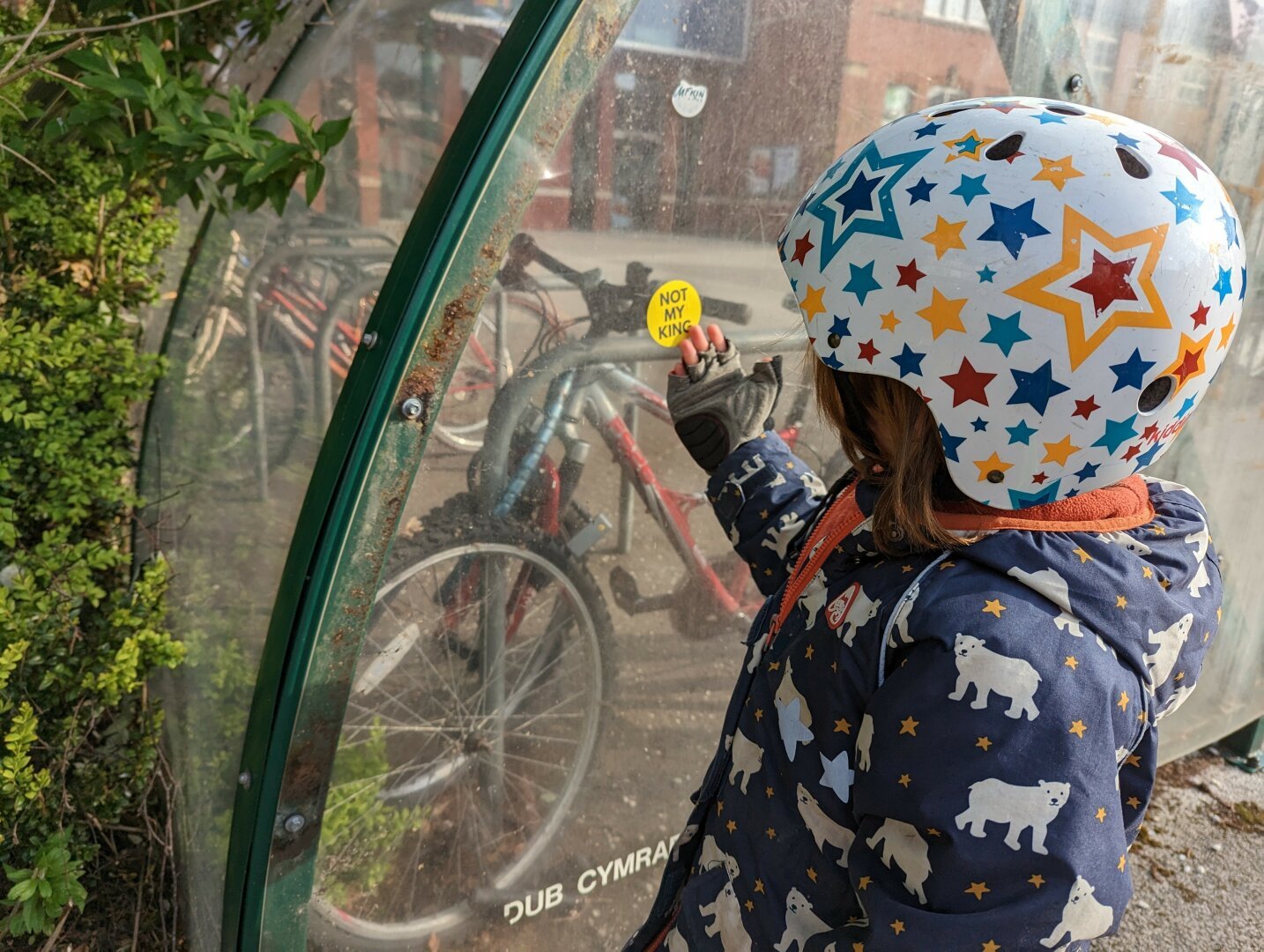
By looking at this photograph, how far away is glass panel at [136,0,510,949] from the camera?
204 centimetres

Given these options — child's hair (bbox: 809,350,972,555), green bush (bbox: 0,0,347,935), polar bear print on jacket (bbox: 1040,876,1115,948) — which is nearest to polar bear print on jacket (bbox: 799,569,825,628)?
child's hair (bbox: 809,350,972,555)

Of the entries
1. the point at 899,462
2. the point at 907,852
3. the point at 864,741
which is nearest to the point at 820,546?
the point at 899,462

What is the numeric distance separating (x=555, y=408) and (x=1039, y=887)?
1.14 meters

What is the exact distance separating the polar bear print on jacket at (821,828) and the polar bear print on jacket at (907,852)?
0.10 meters

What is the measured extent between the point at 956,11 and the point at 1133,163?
1.09 m

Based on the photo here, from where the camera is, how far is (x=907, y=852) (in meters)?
1.10

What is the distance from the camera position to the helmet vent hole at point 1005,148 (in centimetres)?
114

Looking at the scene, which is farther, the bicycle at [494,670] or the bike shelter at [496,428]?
the bicycle at [494,670]

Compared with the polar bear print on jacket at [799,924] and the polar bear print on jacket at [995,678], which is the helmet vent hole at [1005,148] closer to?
the polar bear print on jacket at [995,678]

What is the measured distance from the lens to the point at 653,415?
2.01 m

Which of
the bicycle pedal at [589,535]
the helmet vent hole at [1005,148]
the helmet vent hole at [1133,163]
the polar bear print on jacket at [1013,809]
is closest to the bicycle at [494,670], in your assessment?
the bicycle pedal at [589,535]

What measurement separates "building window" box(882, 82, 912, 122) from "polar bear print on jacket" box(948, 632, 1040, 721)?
4.46 feet

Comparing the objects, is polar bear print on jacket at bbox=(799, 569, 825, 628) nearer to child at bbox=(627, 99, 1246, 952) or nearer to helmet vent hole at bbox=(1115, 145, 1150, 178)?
child at bbox=(627, 99, 1246, 952)

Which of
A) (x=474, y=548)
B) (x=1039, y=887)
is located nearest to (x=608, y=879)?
(x=474, y=548)
